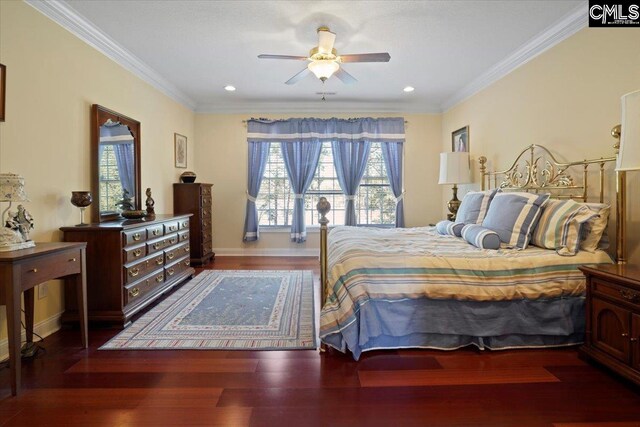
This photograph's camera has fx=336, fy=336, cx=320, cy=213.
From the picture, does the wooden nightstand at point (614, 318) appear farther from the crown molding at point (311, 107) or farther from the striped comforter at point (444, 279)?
the crown molding at point (311, 107)

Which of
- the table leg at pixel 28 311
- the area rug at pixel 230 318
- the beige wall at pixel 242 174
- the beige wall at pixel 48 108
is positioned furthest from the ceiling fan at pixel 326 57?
the beige wall at pixel 242 174

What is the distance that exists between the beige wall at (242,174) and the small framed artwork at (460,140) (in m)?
0.51

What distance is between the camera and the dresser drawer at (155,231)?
131 inches

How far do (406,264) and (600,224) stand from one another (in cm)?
146

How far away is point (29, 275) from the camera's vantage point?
6.36ft

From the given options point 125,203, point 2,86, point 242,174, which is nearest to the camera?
point 2,86

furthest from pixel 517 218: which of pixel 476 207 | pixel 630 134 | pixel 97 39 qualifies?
pixel 97 39

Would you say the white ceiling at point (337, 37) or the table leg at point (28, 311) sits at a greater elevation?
the white ceiling at point (337, 37)

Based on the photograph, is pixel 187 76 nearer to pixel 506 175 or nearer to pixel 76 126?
pixel 76 126

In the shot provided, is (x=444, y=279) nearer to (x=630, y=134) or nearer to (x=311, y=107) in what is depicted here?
(x=630, y=134)

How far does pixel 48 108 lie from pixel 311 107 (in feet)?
12.8

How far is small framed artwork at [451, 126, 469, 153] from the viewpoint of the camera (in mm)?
5043

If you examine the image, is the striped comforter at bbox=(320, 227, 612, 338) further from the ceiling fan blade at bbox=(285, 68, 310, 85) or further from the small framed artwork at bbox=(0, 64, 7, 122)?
the small framed artwork at bbox=(0, 64, 7, 122)

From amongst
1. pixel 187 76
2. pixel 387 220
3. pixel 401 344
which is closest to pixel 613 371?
pixel 401 344
